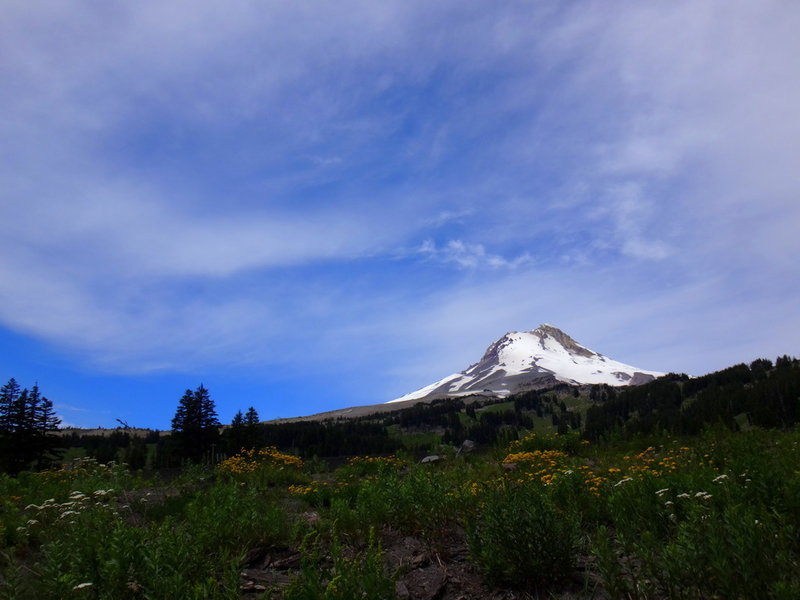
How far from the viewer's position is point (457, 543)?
5.77 meters

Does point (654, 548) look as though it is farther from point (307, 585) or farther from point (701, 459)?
point (701, 459)

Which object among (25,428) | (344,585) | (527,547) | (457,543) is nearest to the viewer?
(344,585)

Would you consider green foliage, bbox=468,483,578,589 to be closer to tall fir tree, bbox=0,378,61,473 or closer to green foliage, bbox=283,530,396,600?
green foliage, bbox=283,530,396,600

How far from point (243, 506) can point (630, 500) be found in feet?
16.7

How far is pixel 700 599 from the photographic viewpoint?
3.55 meters

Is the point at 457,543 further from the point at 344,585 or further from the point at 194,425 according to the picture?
the point at 194,425

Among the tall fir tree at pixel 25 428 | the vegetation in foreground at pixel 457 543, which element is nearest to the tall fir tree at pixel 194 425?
the tall fir tree at pixel 25 428

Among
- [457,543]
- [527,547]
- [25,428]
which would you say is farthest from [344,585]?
[25,428]

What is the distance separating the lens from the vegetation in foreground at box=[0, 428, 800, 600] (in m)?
3.64

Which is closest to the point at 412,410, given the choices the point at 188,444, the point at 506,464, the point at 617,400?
the point at 617,400

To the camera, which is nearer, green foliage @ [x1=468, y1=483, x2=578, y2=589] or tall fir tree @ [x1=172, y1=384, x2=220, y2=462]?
green foliage @ [x1=468, y1=483, x2=578, y2=589]

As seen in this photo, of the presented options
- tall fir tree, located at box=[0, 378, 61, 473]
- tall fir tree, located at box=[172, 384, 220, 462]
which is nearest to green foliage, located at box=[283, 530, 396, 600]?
tall fir tree, located at box=[0, 378, 61, 473]

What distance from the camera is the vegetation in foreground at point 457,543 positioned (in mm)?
3639

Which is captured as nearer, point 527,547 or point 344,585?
point 344,585
